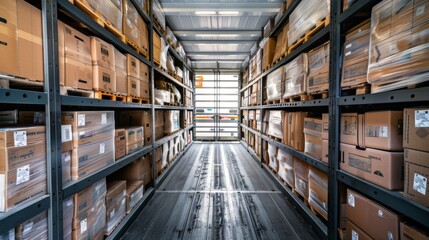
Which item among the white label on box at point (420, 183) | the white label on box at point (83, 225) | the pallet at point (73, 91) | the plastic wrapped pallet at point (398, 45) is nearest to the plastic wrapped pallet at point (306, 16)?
the plastic wrapped pallet at point (398, 45)

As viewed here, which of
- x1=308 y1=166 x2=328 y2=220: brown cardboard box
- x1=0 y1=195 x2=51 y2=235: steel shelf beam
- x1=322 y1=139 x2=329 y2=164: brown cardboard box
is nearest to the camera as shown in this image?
x1=0 y1=195 x2=51 y2=235: steel shelf beam

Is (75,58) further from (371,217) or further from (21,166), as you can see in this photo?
(371,217)

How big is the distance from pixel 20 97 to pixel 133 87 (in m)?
1.90

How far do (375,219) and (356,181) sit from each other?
0.33 m

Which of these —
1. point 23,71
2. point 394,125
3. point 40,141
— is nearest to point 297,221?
point 394,125

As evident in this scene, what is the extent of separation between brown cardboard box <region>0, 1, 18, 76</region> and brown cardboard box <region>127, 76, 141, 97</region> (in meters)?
1.67

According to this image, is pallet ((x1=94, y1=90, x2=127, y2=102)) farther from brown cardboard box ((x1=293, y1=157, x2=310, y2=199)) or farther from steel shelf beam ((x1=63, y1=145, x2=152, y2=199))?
brown cardboard box ((x1=293, y1=157, x2=310, y2=199))

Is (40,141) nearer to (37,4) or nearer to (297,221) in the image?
(37,4)

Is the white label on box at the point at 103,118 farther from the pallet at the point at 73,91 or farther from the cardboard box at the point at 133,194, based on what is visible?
the cardboard box at the point at 133,194

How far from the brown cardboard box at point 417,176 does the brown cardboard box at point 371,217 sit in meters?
0.28

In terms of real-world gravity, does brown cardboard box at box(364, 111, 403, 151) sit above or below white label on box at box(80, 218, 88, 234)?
above

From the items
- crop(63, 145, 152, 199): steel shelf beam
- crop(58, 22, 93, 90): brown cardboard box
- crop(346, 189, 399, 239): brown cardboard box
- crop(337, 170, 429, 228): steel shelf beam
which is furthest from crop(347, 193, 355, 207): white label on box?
crop(58, 22, 93, 90): brown cardboard box

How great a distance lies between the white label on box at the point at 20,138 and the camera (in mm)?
1301

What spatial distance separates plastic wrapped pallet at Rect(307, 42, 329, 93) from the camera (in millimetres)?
2488
